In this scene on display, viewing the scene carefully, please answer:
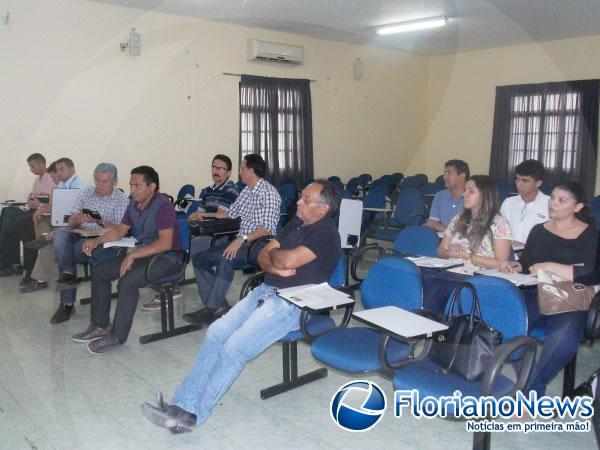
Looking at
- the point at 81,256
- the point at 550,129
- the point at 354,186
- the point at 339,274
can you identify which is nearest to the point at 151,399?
the point at 339,274

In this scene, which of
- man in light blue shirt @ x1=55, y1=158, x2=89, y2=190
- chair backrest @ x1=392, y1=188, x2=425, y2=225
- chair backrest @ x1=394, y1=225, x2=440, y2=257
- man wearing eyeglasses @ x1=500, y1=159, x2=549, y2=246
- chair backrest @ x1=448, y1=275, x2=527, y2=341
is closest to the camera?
chair backrest @ x1=448, y1=275, x2=527, y2=341

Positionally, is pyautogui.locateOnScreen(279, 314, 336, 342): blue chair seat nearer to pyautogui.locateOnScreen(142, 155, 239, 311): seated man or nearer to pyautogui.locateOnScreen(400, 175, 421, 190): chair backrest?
pyautogui.locateOnScreen(142, 155, 239, 311): seated man

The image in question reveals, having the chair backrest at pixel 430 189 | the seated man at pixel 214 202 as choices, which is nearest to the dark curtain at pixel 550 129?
the chair backrest at pixel 430 189

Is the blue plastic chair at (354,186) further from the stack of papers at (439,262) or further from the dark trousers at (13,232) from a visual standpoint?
the stack of papers at (439,262)

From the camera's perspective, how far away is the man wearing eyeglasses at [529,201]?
4.00 meters

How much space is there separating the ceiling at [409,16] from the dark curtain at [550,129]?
0.90 m

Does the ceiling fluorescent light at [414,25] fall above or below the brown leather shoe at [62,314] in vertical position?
above

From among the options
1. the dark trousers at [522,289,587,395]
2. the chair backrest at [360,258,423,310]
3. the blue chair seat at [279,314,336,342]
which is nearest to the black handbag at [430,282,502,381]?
the chair backrest at [360,258,423,310]

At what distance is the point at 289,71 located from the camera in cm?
874

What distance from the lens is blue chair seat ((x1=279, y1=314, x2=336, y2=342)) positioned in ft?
9.05

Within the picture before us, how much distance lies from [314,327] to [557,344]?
1.18 meters

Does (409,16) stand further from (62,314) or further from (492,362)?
(492,362)

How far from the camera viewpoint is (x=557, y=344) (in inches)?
104

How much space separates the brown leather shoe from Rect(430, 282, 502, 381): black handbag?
313 cm
